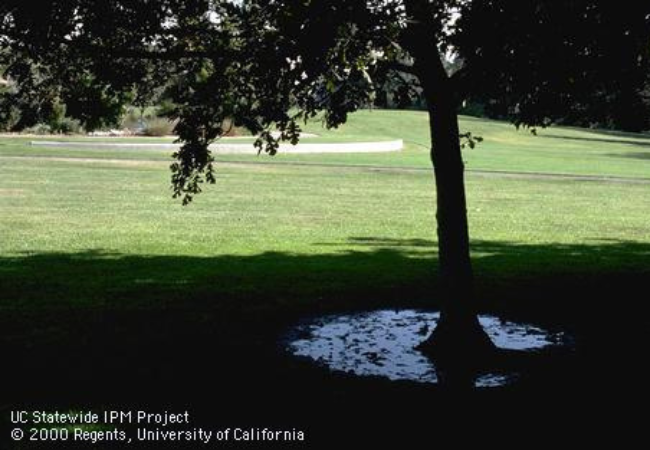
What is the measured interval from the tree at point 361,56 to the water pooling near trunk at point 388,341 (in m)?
0.52

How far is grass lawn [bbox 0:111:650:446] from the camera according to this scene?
8469 millimetres

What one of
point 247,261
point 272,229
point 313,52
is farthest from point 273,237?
point 313,52

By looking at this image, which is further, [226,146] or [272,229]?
[226,146]

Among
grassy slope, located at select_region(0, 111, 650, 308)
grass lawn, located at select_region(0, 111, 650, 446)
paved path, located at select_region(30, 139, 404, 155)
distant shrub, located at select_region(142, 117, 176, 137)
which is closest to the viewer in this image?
grass lawn, located at select_region(0, 111, 650, 446)

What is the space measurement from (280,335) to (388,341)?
4.18 feet

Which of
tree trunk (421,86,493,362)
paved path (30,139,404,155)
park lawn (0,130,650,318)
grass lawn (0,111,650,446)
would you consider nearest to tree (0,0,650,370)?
tree trunk (421,86,493,362)

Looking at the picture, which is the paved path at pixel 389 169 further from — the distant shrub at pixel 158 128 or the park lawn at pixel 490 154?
the distant shrub at pixel 158 128

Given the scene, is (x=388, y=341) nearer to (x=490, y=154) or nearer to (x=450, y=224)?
(x=450, y=224)

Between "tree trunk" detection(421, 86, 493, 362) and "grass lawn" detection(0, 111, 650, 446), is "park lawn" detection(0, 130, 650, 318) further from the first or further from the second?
"tree trunk" detection(421, 86, 493, 362)

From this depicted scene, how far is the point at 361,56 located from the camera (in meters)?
5.50

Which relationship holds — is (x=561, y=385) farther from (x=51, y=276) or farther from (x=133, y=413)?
(x=51, y=276)

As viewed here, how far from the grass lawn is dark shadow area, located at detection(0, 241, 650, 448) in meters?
0.04

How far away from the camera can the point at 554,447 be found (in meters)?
5.80

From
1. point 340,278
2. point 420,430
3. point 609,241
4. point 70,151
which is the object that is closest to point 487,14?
point 420,430
